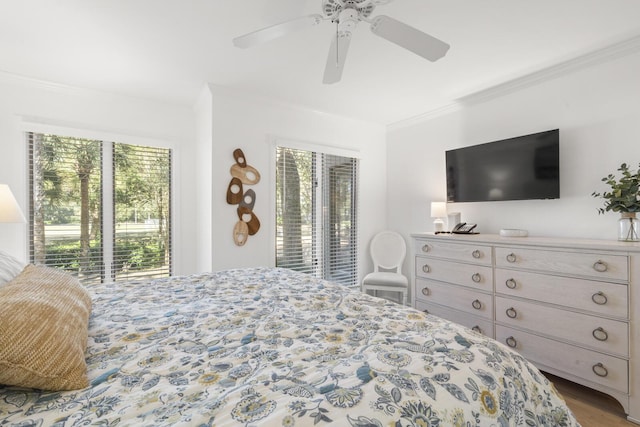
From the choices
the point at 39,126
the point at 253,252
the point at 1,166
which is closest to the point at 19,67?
the point at 39,126

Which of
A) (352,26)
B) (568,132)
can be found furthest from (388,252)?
(352,26)

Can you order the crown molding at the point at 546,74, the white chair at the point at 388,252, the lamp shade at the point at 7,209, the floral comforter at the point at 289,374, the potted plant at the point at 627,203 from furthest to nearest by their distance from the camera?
1. the white chair at the point at 388,252
2. the crown molding at the point at 546,74
3. the lamp shade at the point at 7,209
4. the potted plant at the point at 627,203
5. the floral comforter at the point at 289,374

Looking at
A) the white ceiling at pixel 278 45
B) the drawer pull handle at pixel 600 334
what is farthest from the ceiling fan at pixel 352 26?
the drawer pull handle at pixel 600 334

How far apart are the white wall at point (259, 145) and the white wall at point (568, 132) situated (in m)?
1.10

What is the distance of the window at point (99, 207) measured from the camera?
2920 millimetres

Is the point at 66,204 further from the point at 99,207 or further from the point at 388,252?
the point at 388,252

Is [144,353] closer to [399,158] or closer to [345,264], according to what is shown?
[345,264]

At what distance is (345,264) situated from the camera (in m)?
4.14

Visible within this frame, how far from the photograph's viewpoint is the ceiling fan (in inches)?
63.2

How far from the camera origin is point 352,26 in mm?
1741

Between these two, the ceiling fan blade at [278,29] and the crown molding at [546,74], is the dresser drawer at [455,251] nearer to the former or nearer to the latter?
the crown molding at [546,74]

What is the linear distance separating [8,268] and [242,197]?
6.76 ft

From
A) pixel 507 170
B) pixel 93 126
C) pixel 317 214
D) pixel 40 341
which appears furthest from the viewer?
pixel 317 214

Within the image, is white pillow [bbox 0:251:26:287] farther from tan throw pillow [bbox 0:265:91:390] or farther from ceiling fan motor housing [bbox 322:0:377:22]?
ceiling fan motor housing [bbox 322:0:377:22]
